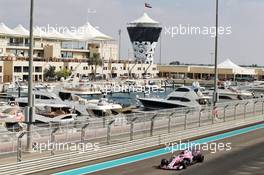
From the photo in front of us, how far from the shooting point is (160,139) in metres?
22.4

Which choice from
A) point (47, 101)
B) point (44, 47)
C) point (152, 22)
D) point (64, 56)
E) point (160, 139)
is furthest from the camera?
point (152, 22)

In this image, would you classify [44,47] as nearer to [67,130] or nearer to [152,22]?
[152,22]

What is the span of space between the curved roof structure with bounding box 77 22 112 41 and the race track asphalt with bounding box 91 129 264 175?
404 ft

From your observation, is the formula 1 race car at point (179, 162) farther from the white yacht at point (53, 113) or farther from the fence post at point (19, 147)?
the white yacht at point (53, 113)

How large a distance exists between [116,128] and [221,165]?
4.41 metres

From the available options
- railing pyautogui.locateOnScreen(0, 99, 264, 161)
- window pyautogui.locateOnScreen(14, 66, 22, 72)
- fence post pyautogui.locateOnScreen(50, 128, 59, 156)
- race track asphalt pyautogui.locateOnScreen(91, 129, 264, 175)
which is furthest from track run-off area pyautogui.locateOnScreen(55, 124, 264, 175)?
window pyautogui.locateOnScreen(14, 66, 22, 72)

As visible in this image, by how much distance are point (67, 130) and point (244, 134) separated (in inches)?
551

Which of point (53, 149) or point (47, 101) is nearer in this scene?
point (53, 149)

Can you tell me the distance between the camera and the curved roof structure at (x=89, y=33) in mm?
145125

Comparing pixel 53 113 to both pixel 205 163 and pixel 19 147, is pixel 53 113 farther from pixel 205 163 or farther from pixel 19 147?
pixel 19 147

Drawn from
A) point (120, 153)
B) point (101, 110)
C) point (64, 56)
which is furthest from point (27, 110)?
point (64, 56)

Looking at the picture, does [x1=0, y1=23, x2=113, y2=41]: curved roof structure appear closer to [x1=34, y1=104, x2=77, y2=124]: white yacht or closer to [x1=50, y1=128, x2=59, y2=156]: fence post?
[x1=34, y1=104, x2=77, y2=124]: white yacht

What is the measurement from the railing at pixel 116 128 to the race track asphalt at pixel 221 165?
178cm

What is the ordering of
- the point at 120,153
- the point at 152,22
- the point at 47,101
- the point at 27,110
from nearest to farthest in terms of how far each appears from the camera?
the point at 27,110
the point at 120,153
the point at 47,101
the point at 152,22
